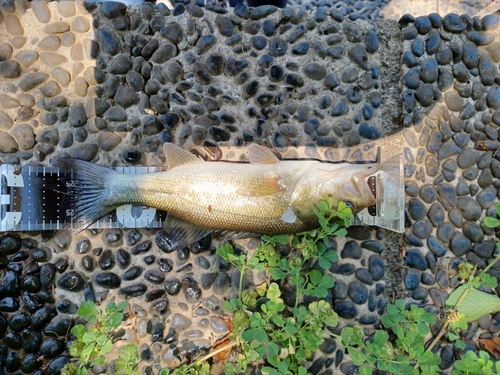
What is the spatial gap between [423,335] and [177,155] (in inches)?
78.4

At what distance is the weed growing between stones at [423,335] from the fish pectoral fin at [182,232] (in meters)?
1.11

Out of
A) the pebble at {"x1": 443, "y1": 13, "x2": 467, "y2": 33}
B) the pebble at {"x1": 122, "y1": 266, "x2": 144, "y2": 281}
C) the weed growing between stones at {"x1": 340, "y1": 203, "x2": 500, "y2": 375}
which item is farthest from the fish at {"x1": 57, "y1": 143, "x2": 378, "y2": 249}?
the pebble at {"x1": 443, "y1": 13, "x2": 467, "y2": 33}

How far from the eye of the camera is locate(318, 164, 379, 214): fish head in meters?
2.46

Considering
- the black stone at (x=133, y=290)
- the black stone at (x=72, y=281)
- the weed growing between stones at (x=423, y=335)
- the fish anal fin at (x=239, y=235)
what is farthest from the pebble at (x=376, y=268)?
the black stone at (x=72, y=281)

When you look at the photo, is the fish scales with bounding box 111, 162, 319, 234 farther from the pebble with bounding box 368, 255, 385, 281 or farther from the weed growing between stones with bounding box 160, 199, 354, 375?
the pebble with bounding box 368, 255, 385, 281

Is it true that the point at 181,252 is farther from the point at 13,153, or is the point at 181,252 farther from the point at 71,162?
the point at 13,153

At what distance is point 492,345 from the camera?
2.77m

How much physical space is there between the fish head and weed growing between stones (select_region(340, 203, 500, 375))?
73 cm

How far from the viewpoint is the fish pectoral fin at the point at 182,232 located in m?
2.66

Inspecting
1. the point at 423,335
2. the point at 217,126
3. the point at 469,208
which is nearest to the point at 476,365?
the point at 423,335

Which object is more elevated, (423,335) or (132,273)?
(132,273)

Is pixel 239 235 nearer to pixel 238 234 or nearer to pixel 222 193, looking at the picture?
pixel 238 234

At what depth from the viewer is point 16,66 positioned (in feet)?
9.11

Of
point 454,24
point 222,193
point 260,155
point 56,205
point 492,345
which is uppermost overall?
point 454,24
